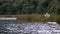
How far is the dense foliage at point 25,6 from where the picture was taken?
24.3 metres

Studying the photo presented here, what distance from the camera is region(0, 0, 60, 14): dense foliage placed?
958 inches

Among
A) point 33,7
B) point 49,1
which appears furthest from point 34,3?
point 49,1

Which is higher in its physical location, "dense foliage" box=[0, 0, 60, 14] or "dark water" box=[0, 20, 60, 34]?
"dark water" box=[0, 20, 60, 34]

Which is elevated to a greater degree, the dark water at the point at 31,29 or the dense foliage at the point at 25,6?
the dark water at the point at 31,29

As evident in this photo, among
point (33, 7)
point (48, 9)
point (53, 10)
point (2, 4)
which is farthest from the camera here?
point (2, 4)

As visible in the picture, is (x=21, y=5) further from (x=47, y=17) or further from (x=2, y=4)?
(x=47, y=17)

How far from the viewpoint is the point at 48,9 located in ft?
78.0

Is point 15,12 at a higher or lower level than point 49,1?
lower

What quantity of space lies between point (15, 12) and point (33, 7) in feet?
9.48

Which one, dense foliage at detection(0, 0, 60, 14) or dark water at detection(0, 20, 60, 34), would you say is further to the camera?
dense foliage at detection(0, 0, 60, 14)

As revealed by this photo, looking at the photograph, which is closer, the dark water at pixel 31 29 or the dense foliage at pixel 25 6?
the dark water at pixel 31 29

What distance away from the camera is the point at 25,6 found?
26.5 metres

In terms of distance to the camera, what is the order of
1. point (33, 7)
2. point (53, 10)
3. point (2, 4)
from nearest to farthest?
point (53, 10) < point (33, 7) < point (2, 4)

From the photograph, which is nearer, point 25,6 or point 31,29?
point 31,29
